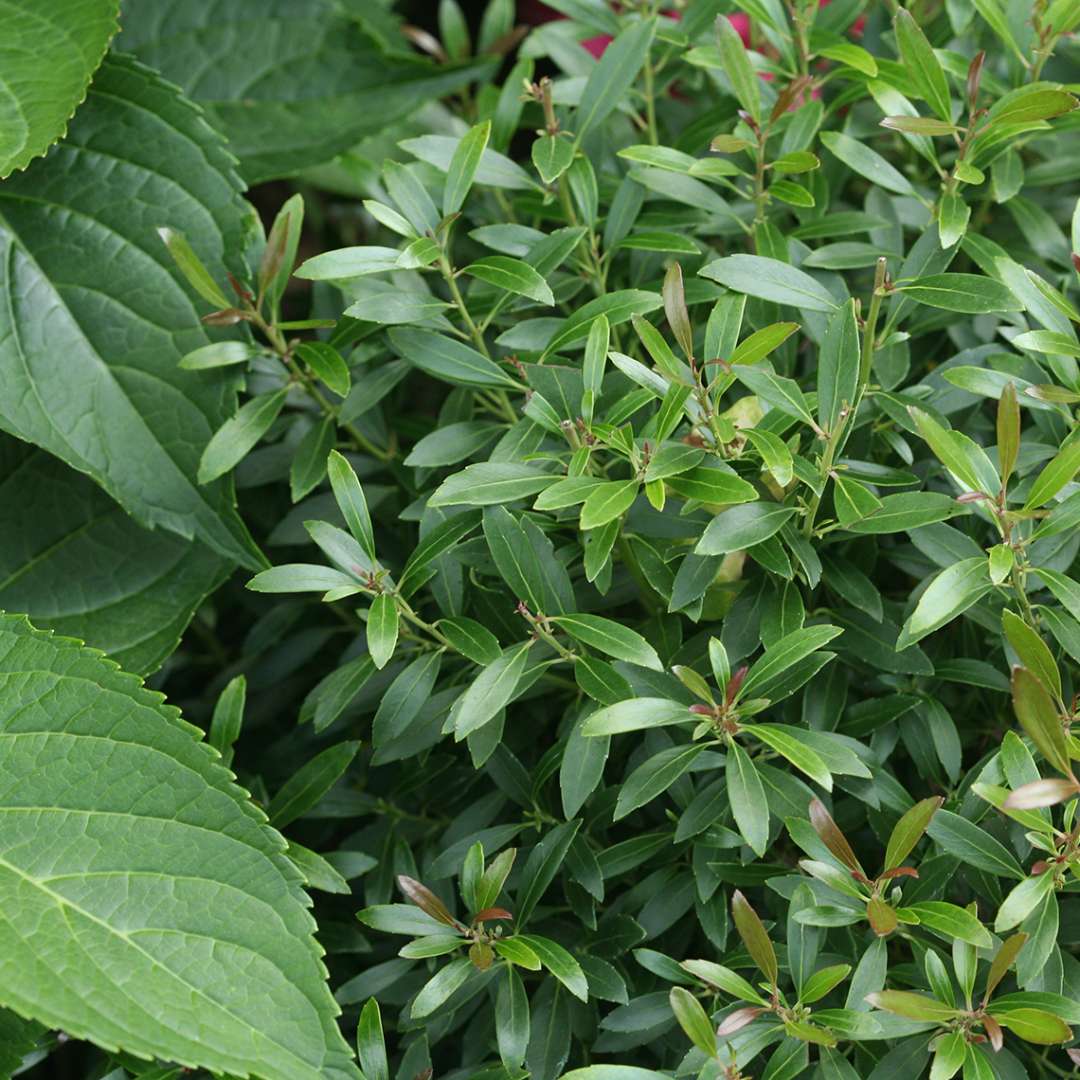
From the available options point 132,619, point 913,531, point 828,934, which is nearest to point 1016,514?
point 913,531

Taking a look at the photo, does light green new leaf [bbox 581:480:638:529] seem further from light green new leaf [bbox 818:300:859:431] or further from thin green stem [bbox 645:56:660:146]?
thin green stem [bbox 645:56:660:146]

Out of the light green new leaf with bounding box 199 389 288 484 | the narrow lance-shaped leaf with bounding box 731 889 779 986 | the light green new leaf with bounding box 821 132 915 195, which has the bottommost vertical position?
the narrow lance-shaped leaf with bounding box 731 889 779 986

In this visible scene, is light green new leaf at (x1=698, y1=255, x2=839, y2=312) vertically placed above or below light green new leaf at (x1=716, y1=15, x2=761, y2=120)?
below

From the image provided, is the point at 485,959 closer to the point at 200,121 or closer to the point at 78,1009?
the point at 78,1009

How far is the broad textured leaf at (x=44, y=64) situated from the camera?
0.74m

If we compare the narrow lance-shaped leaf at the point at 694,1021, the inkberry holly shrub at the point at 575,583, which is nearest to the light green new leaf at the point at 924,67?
the inkberry holly shrub at the point at 575,583

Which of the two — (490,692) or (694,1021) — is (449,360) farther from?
(694,1021)

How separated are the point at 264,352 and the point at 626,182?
0.21 m

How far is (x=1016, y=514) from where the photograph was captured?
0.52 m

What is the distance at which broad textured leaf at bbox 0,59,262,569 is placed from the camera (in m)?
0.73

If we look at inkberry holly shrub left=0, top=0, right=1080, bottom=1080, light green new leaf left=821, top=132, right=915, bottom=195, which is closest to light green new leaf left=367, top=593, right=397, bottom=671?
inkberry holly shrub left=0, top=0, right=1080, bottom=1080

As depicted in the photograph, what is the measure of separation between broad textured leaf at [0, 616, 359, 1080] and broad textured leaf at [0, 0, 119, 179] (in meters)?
0.29

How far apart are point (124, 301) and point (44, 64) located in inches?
6.2

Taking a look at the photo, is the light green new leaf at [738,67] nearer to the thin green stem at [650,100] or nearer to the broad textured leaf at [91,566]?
the thin green stem at [650,100]
